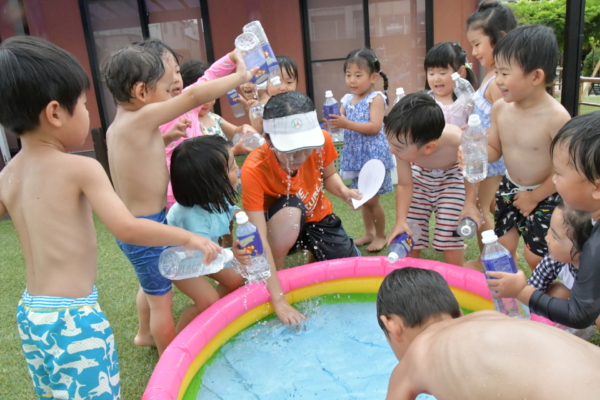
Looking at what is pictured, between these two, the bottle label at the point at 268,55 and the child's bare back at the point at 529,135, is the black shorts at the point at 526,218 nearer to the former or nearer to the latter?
the child's bare back at the point at 529,135

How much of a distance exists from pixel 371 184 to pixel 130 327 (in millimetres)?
2048

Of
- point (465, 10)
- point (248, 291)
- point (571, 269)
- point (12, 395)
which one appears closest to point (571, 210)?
point (571, 269)

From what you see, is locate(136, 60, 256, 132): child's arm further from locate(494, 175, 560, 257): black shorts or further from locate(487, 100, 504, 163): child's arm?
locate(494, 175, 560, 257): black shorts

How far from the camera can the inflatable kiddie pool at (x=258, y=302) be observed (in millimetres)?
A: 2408

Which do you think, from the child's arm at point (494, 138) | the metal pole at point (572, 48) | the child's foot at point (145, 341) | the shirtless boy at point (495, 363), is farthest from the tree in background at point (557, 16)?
the shirtless boy at point (495, 363)

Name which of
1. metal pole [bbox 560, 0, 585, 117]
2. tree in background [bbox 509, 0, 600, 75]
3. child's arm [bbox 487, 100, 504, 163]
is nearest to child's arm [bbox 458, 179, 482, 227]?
child's arm [bbox 487, 100, 504, 163]

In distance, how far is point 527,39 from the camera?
9.25 feet

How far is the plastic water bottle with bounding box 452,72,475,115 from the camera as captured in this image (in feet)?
13.6

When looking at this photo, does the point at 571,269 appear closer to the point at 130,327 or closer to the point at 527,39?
the point at 527,39

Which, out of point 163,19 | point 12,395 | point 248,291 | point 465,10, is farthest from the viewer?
point 163,19

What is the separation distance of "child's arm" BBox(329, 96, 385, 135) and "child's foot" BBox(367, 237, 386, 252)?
993 mm

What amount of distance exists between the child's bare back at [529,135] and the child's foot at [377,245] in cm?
147

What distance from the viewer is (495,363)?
4.80 ft

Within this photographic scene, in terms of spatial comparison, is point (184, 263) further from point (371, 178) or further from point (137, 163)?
point (371, 178)
